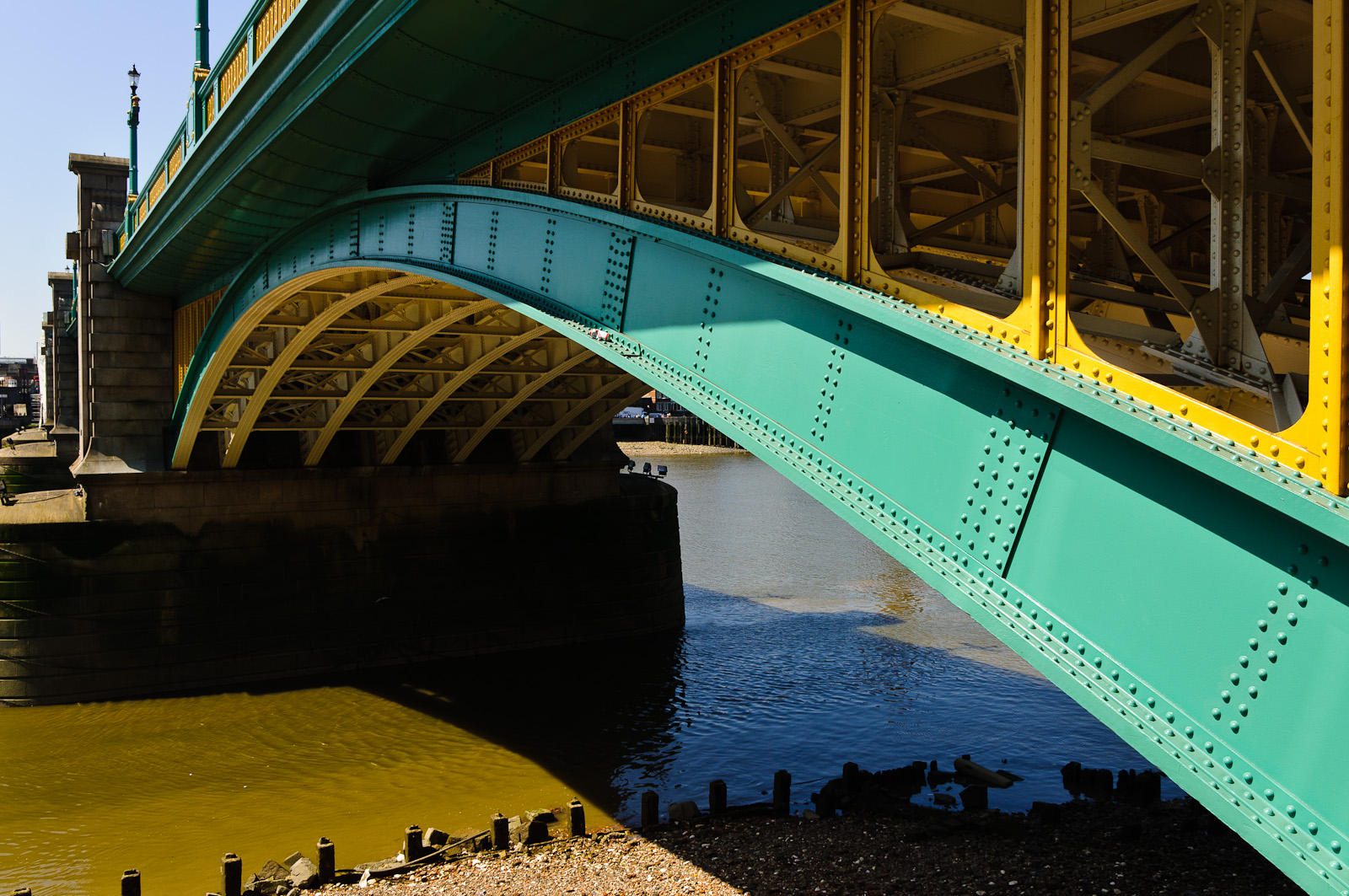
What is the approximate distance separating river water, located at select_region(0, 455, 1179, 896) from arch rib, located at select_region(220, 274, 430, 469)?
4.59 metres

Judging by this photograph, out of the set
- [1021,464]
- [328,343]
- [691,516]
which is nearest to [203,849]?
[328,343]

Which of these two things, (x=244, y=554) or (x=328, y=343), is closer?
(x=328, y=343)

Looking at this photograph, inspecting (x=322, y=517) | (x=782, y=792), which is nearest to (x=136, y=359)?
(x=322, y=517)

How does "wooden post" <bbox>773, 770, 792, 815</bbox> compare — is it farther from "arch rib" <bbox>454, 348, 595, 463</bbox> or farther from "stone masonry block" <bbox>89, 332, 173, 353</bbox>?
"stone masonry block" <bbox>89, 332, 173, 353</bbox>

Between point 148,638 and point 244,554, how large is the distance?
6.97 ft

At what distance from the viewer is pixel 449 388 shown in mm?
19391

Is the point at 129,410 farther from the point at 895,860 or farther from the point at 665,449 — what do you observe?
the point at 665,449

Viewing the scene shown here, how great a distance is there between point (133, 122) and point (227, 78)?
43.8 ft

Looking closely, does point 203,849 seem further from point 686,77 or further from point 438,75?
point 686,77

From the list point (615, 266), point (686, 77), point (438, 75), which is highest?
point (438, 75)

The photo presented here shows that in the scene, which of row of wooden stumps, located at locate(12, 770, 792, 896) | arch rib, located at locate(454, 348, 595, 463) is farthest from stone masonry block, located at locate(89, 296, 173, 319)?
row of wooden stumps, located at locate(12, 770, 792, 896)

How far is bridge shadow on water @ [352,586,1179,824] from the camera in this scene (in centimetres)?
1432

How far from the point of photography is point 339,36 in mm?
8703

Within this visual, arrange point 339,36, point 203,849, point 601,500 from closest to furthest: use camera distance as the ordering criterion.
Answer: point 339,36 → point 203,849 → point 601,500
